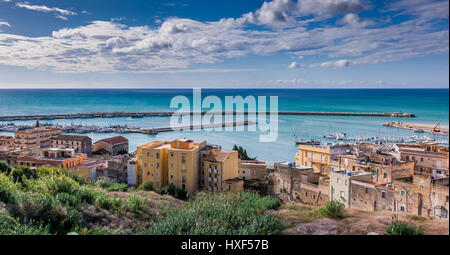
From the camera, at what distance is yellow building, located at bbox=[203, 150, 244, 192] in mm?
9672

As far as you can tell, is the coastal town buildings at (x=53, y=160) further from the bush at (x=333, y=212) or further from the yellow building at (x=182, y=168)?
the bush at (x=333, y=212)

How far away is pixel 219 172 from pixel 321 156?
3.69 metres

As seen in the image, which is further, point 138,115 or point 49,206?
Result: point 138,115

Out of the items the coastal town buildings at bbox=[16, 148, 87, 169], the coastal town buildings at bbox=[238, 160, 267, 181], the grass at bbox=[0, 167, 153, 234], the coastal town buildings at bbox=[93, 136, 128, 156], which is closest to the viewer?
the grass at bbox=[0, 167, 153, 234]

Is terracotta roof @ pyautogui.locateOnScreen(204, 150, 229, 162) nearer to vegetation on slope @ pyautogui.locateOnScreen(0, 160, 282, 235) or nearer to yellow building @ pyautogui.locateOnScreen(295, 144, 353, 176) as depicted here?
yellow building @ pyautogui.locateOnScreen(295, 144, 353, 176)

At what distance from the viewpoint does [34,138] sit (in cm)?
1930

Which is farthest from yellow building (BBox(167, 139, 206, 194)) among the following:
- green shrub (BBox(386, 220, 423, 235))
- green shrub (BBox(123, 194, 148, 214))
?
green shrub (BBox(386, 220, 423, 235))

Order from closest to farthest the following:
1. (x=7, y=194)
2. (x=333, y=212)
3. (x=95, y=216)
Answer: (x=7, y=194) → (x=95, y=216) → (x=333, y=212)

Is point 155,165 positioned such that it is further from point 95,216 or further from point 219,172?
point 95,216

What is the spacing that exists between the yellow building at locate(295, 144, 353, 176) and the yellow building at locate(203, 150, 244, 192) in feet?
8.92

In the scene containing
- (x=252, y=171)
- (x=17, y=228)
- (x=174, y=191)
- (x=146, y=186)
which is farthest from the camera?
(x=252, y=171)

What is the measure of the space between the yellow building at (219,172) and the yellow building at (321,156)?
107 inches

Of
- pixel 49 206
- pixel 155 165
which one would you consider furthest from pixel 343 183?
pixel 49 206
